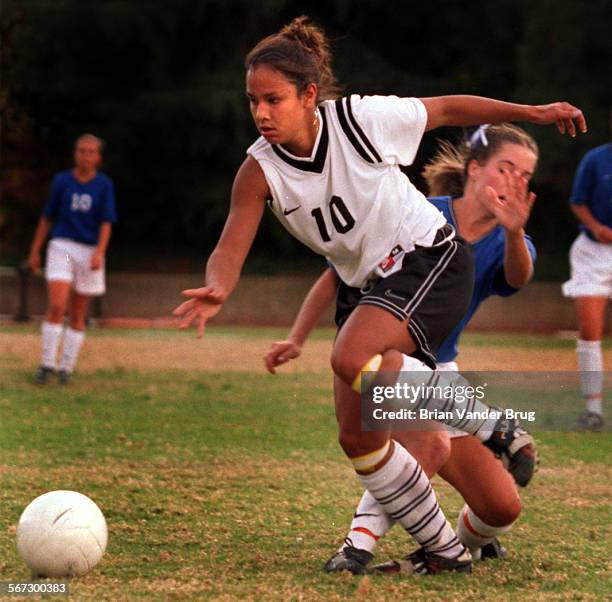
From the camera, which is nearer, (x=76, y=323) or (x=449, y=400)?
(x=449, y=400)

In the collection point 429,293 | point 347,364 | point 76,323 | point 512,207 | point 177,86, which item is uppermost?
point 177,86

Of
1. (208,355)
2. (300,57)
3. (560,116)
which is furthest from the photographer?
(208,355)

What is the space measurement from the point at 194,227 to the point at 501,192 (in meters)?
20.6

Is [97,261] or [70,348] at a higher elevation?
[97,261]

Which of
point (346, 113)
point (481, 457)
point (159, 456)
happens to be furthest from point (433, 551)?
point (159, 456)

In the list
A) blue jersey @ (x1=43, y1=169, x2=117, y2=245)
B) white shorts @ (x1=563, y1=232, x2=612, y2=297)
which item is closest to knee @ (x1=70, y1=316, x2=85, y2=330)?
blue jersey @ (x1=43, y1=169, x2=117, y2=245)

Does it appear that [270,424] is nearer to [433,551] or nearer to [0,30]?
[433,551]

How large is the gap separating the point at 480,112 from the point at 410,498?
1330mm

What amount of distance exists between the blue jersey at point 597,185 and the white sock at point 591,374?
81 centimetres

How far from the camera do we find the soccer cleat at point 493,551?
14.8 ft

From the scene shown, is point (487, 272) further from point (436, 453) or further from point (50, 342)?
point (50, 342)

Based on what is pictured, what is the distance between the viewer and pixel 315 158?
4.09 metres

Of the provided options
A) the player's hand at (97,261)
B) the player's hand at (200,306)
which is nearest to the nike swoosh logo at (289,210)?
the player's hand at (200,306)

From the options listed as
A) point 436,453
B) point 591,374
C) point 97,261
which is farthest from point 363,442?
point 97,261
